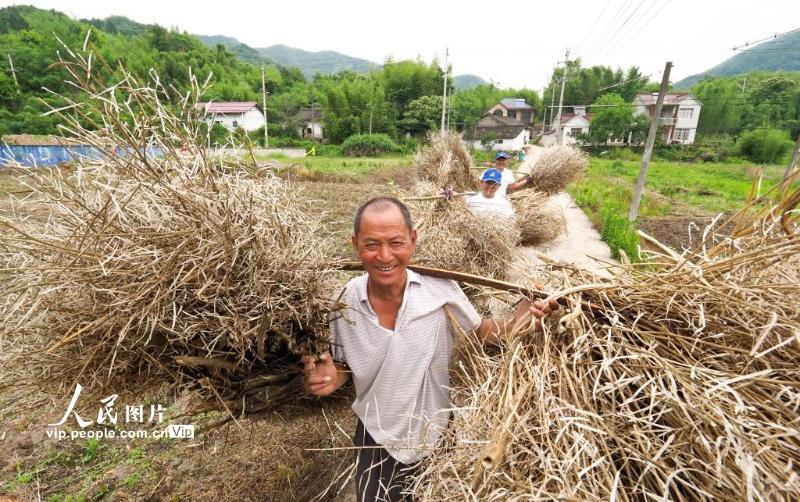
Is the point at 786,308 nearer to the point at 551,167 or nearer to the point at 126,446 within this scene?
the point at 126,446

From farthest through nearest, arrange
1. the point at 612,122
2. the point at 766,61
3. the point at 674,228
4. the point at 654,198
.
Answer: the point at 766,61, the point at 612,122, the point at 654,198, the point at 674,228

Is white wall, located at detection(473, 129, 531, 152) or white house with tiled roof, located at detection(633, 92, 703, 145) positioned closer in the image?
white house with tiled roof, located at detection(633, 92, 703, 145)

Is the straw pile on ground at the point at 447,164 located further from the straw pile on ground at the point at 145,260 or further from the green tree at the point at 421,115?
the green tree at the point at 421,115

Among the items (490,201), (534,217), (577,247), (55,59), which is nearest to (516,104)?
(55,59)

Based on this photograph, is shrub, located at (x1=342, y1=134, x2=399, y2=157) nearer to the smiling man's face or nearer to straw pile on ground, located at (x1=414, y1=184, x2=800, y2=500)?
the smiling man's face

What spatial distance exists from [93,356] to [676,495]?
1.46 meters

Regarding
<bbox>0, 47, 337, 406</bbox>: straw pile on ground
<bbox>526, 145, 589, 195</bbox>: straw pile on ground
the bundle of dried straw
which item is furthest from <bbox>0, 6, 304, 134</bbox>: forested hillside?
<bbox>0, 47, 337, 406</bbox>: straw pile on ground

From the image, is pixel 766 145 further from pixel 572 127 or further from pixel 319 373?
pixel 319 373

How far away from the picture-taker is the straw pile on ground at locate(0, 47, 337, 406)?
911 mm

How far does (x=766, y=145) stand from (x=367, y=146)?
33.2m

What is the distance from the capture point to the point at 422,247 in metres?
3.61

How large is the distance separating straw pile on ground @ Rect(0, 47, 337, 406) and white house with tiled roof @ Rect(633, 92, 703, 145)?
156 ft

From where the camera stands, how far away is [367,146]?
3200 centimetres

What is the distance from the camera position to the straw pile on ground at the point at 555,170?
659cm
